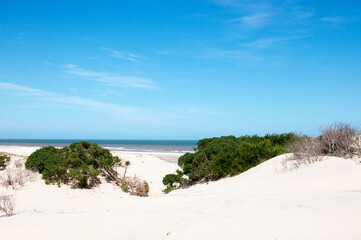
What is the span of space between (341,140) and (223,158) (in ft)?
15.7

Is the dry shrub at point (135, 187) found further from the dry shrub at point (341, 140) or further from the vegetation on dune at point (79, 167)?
the dry shrub at point (341, 140)

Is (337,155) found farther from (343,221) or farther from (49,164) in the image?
(49,164)

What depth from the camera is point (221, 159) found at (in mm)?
12727

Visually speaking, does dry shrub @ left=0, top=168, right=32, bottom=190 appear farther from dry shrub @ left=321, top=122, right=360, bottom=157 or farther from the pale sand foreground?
dry shrub @ left=321, top=122, right=360, bottom=157

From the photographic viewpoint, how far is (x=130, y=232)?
543cm

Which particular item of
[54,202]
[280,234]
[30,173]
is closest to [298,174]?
[280,234]

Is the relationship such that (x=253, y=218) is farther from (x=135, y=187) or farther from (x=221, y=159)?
(x=135, y=187)

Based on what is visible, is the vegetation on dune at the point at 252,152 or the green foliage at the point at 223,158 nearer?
the vegetation on dune at the point at 252,152

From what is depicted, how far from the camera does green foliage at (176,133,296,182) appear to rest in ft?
40.9

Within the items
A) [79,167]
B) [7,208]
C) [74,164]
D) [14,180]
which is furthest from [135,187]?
[7,208]

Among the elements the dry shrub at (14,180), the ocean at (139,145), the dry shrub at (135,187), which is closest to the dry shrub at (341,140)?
the dry shrub at (135,187)

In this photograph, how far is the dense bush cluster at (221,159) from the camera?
12477 mm

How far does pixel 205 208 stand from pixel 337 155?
6535 mm

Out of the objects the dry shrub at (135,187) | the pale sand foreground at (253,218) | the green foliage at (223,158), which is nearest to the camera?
the pale sand foreground at (253,218)
